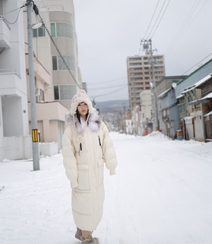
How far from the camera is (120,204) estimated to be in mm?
4855

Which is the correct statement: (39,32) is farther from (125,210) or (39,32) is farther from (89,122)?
(89,122)

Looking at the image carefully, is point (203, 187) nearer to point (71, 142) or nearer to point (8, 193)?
point (71, 142)

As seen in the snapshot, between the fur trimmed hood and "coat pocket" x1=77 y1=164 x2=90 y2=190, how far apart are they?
1.52 feet

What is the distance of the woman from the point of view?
2988mm

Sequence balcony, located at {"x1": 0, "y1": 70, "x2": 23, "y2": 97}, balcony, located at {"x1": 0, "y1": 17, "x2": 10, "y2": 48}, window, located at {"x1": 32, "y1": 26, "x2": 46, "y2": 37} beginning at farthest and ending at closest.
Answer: window, located at {"x1": 32, "y1": 26, "x2": 46, "y2": 37}
balcony, located at {"x1": 0, "y1": 70, "x2": 23, "y2": 97}
balcony, located at {"x1": 0, "y1": 17, "x2": 10, "y2": 48}

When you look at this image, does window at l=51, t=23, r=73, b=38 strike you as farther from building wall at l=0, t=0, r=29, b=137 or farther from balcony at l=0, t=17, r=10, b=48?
balcony at l=0, t=17, r=10, b=48

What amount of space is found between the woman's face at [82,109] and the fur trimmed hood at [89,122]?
0.08 m

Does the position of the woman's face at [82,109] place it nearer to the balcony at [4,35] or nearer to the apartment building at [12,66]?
the apartment building at [12,66]

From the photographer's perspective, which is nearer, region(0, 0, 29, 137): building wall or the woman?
the woman

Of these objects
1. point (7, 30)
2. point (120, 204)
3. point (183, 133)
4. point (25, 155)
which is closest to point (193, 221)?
point (120, 204)

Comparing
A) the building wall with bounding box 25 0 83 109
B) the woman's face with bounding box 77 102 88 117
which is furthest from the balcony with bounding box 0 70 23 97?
the building wall with bounding box 25 0 83 109

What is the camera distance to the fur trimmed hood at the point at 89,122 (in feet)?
10.3

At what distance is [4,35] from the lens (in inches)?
516

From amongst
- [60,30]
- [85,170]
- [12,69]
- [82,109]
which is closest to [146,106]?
[60,30]
